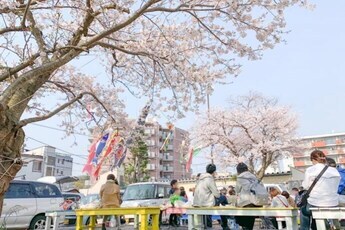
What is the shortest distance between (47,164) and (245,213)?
40012 millimetres

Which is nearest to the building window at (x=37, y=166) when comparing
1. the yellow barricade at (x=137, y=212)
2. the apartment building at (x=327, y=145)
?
the yellow barricade at (x=137, y=212)

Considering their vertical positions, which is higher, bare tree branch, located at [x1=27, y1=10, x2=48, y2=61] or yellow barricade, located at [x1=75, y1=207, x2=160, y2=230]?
bare tree branch, located at [x1=27, y1=10, x2=48, y2=61]

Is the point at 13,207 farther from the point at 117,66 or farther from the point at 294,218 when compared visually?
the point at 294,218

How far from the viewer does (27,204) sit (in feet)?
30.6

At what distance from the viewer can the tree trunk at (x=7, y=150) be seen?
4.32 meters

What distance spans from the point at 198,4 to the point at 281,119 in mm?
18695

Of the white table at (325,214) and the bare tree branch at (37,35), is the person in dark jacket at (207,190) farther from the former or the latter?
the bare tree branch at (37,35)

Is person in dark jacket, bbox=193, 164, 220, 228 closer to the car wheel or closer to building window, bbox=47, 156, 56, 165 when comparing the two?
the car wheel

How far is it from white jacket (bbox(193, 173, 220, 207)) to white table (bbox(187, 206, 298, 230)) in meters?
0.30

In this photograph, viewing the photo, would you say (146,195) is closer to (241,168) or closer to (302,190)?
(241,168)

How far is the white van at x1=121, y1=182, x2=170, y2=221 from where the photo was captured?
10641mm

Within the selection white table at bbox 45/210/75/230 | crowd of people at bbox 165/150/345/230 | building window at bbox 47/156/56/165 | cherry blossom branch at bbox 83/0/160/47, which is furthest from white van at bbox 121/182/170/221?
building window at bbox 47/156/56/165

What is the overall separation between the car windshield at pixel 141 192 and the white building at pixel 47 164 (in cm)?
2513

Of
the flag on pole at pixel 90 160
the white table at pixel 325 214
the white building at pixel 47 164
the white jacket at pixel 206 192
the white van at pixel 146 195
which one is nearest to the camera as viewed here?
the white table at pixel 325 214
